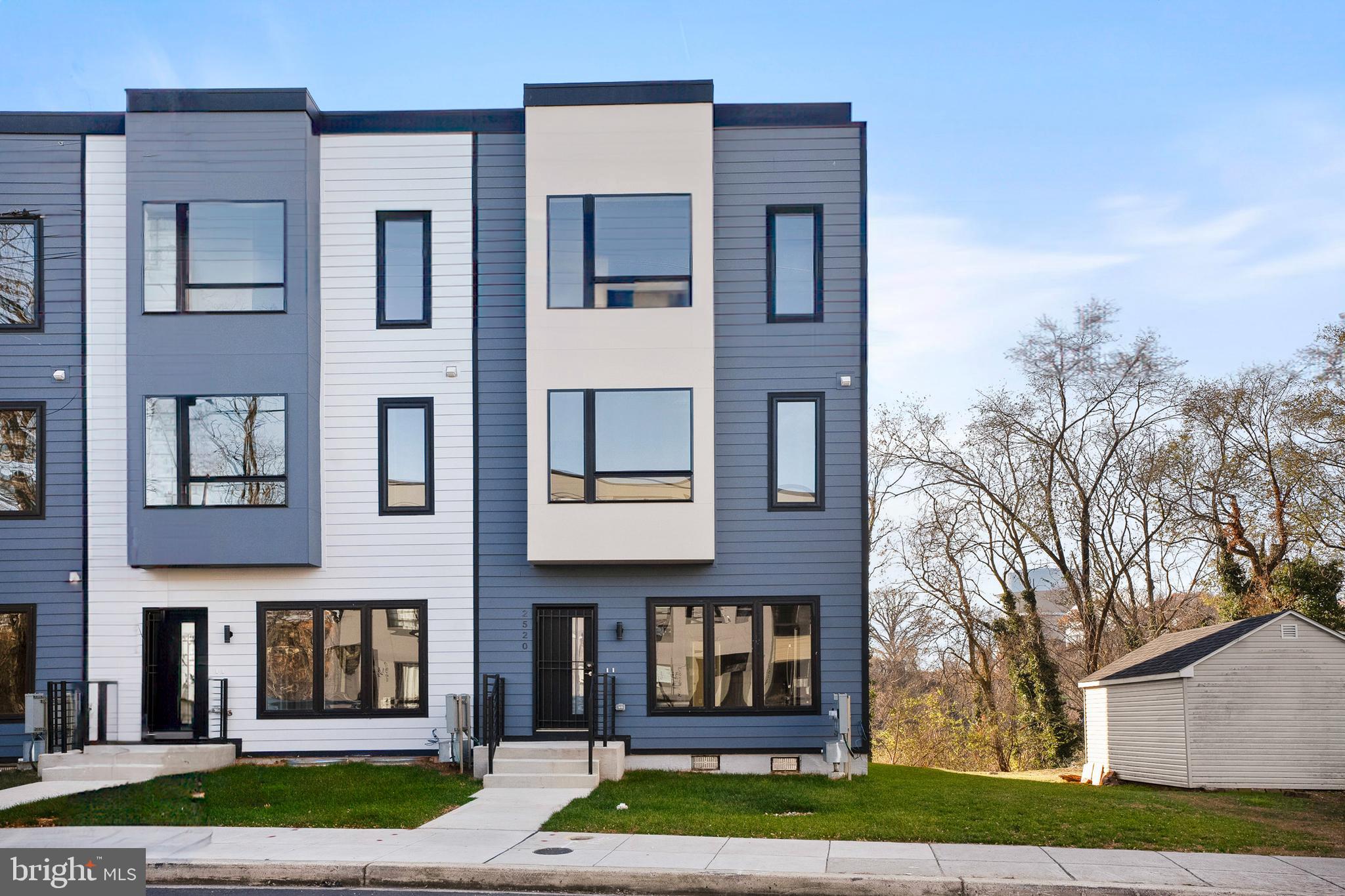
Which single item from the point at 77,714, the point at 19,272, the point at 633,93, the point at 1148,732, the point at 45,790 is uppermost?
the point at 633,93

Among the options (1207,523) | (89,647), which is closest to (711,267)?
(89,647)

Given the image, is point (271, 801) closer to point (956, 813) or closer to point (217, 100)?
point (956, 813)

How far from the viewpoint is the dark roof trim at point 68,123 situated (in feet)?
55.1

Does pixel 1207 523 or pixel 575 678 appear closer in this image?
pixel 575 678

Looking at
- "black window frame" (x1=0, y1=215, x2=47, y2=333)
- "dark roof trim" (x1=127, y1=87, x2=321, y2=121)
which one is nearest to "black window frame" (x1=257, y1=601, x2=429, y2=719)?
"black window frame" (x1=0, y1=215, x2=47, y2=333)

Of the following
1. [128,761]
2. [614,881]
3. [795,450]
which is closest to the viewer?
[614,881]

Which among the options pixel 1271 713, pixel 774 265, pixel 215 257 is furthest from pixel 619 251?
pixel 1271 713

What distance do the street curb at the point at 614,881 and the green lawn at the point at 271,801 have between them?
1.88 metres

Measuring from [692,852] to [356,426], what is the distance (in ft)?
29.2

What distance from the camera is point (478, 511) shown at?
16641 millimetres

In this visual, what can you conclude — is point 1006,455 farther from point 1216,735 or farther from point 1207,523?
point 1216,735

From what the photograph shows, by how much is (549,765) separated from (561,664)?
6.10 ft

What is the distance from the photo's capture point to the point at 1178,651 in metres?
18.6

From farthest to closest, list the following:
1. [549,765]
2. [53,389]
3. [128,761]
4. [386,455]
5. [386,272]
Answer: [386,272], [386,455], [53,389], [128,761], [549,765]
